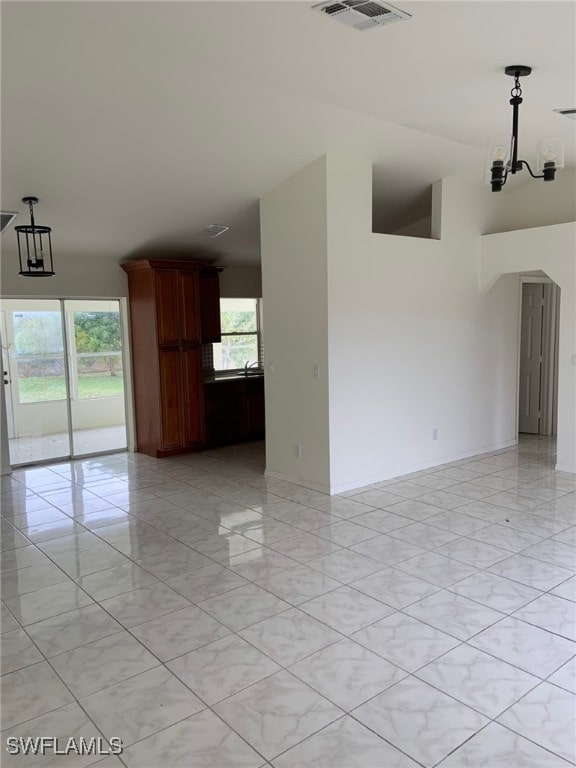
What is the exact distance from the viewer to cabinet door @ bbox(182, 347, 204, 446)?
6805 millimetres

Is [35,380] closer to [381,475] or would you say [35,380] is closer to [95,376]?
[95,376]

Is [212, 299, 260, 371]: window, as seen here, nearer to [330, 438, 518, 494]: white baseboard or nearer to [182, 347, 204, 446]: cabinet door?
[182, 347, 204, 446]: cabinet door

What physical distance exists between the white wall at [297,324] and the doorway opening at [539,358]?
143 inches

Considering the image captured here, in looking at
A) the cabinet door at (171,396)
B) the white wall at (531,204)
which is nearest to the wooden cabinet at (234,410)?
the cabinet door at (171,396)

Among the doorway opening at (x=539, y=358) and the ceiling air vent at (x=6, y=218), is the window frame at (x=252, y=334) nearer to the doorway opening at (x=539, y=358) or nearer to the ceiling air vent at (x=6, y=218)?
the ceiling air vent at (x=6, y=218)

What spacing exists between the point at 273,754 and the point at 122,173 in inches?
165

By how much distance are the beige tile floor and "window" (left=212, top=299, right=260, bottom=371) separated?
3128mm

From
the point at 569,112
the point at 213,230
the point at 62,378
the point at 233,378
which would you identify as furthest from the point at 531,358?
the point at 62,378

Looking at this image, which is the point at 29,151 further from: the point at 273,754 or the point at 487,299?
the point at 487,299

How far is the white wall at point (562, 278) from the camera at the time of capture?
18.1ft

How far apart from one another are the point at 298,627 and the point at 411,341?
11.0ft

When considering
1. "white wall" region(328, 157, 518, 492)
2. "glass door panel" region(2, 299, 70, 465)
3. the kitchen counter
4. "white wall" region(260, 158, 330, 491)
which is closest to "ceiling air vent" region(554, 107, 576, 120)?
"white wall" region(328, 157, 518, 492)

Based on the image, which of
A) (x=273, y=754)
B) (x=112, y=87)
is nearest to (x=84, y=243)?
(x=112, y=87)

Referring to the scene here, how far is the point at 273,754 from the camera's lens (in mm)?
2057
